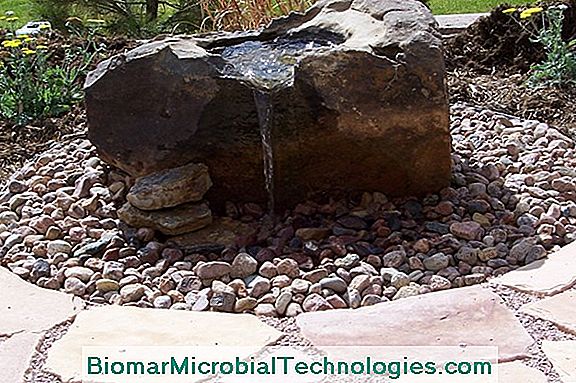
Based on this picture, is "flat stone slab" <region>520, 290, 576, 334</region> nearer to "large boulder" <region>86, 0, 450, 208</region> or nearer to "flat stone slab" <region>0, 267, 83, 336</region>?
"large boulder" <region>86, 0, 450, 208</region>

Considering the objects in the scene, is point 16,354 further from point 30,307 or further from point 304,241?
point 304,241

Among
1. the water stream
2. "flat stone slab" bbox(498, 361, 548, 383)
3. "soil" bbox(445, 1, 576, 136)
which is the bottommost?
"flat stone slab" bbox(498, 361, 548, 383)

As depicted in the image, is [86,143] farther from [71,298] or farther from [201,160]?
[71,298]

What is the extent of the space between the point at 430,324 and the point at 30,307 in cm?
114

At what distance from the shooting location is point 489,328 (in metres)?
2.23

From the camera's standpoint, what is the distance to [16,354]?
217 centimetres

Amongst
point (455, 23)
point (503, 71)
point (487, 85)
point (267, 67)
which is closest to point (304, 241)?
point (267, 67)

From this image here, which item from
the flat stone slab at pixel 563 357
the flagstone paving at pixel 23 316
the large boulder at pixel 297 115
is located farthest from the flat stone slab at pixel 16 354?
the flat stone slab at pixel 563 357

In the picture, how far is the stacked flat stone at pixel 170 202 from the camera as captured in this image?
9.46 feet

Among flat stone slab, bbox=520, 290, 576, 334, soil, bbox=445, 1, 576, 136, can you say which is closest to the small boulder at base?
flat stone slab, bbox=520, 290, 576, 334

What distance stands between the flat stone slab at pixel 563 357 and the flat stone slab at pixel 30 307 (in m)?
1.30

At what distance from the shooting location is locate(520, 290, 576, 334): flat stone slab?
2.23 meters

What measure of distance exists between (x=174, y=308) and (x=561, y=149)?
5.94 feet

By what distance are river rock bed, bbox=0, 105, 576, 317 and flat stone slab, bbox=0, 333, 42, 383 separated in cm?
31
